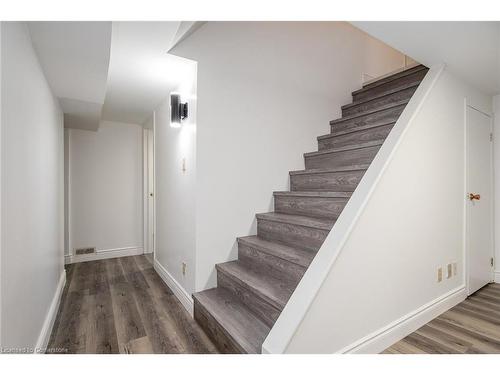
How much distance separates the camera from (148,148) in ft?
13.8

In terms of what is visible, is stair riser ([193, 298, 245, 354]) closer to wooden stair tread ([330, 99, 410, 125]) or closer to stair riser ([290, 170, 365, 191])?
stair riser ([290, 170, 365, 191])

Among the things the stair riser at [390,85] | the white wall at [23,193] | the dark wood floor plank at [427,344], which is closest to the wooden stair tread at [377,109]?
the stair riser at [390,85]

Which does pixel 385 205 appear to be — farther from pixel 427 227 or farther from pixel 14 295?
pixel 14 295

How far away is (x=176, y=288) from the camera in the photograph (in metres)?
2.58

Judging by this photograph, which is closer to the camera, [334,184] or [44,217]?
[44,217]

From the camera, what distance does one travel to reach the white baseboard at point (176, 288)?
7.36 ft

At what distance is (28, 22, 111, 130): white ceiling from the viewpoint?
52.3 inches

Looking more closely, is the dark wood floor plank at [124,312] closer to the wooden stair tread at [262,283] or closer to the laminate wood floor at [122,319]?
the laminate wood floor at [122,319]

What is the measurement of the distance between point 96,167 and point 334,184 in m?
3.44

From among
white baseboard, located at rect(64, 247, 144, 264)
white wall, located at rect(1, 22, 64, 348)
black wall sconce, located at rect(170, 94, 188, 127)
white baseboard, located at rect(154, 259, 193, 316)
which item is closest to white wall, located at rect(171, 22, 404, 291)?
white baseboard, located at rect(154, 259, 193, 316)

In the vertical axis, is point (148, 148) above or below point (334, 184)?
A: above

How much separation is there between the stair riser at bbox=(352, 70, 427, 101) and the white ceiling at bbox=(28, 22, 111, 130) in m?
2.77
